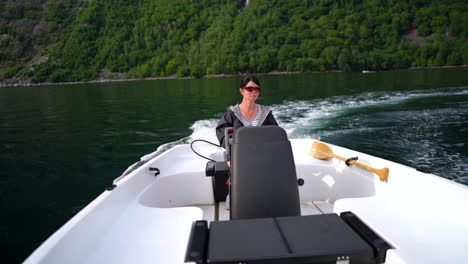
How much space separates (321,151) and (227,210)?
150 cm

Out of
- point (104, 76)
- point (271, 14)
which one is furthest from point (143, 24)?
point (271, 14)

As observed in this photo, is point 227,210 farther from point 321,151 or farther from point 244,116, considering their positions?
point 321,151

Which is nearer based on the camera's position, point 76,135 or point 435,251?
point 435,251

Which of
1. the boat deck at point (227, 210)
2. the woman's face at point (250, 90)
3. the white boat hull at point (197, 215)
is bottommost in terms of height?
the boat deck at point (227, 210)

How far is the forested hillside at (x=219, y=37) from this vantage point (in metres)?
72.7

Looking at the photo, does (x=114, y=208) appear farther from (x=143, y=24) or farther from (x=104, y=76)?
(x=143, y=24)

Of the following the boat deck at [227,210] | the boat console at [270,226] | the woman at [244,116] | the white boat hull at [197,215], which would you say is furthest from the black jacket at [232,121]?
the boat deck at [227,210]

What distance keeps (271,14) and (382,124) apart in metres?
91.2

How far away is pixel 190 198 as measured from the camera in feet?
11.2

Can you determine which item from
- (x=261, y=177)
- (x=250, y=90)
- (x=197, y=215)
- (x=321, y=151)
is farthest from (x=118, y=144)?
(x=261, y=177)

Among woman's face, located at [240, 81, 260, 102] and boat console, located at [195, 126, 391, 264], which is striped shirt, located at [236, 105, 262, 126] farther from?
boat console, located at [195, 126, 391, 264]

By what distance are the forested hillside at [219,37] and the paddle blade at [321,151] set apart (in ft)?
228

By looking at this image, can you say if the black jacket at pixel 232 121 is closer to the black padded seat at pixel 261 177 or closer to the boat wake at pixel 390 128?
the black padded seat at pixel 261 177

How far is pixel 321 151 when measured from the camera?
3793 mm
